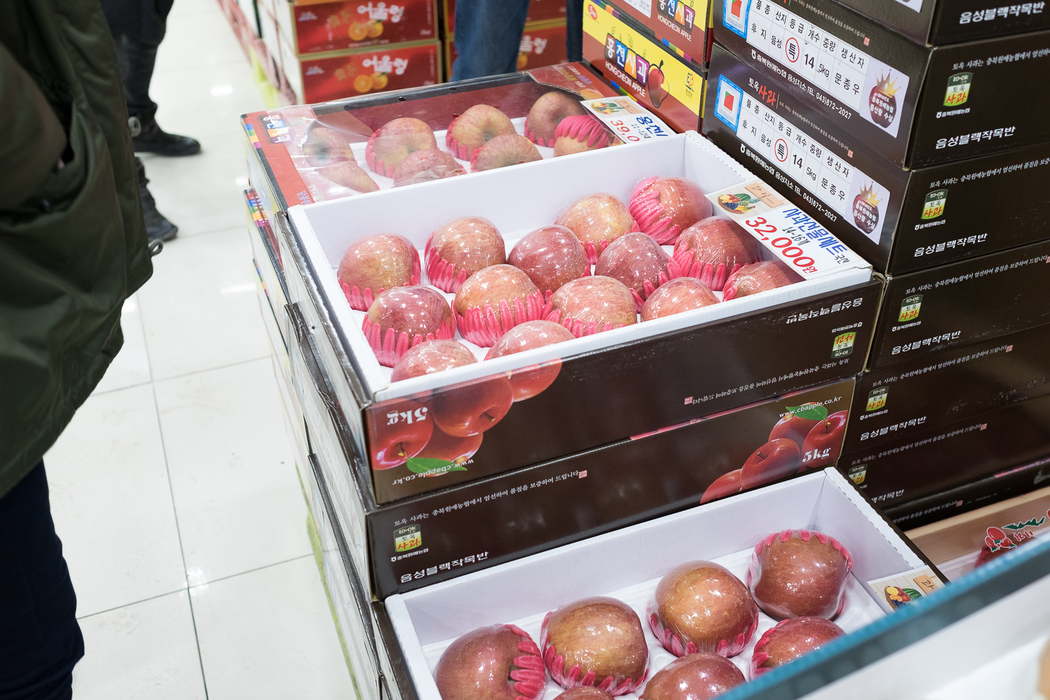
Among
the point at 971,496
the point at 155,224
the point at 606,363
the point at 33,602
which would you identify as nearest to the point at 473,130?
the point at 606,363

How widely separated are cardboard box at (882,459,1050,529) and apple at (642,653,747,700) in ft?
2.33

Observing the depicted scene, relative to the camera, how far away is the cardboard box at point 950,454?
1.71 meters

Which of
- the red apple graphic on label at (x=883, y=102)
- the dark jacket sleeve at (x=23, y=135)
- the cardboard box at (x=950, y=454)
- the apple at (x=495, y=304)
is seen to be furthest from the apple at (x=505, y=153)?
the dark jacket sleeve at (x=23, y=135)

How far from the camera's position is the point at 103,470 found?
2541 millimetres

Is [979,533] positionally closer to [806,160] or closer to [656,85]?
[806,160]

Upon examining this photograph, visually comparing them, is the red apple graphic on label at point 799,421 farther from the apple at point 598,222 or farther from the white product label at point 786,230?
A: the apple at point 598,222

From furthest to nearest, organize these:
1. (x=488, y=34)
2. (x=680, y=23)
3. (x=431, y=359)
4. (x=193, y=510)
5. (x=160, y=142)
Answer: (x=160, y=142) < (x=488, y=34) < (x=193, y=510) < (x=680, y=23) < (x=431, y=359)

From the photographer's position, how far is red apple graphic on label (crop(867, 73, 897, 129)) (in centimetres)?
127

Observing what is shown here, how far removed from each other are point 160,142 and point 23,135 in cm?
341

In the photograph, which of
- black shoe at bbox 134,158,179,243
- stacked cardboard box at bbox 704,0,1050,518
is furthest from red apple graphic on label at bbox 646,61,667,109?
black shoe at bbox 134,158,179,243

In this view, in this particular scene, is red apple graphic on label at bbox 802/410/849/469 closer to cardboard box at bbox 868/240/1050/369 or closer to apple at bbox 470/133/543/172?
cardboard box at bbox 868/240/1050/369

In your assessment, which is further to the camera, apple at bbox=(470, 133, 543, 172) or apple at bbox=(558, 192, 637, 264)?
apple at bbox=(470, 133, 543, 172)

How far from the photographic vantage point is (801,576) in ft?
4.58

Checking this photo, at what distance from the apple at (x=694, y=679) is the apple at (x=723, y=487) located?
0.28m
